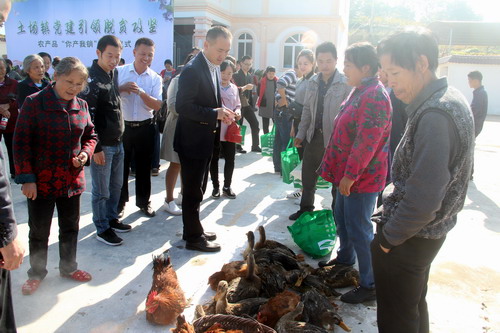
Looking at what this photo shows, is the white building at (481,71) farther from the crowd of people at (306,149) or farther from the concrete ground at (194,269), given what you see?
the crowd of people at (306,149)

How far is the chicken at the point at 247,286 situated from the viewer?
2929mm

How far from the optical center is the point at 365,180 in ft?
9.89

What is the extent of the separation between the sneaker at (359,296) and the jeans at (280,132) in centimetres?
392

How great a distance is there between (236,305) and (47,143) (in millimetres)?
1851

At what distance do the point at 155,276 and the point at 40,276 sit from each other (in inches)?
40.7

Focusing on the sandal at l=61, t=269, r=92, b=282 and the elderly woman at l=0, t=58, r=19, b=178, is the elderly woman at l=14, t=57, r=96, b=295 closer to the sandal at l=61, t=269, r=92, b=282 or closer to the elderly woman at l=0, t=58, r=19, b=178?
the sandal at l=61, t=269, r=92, b=282

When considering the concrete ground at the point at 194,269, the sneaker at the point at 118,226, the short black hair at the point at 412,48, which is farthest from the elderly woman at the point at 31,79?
the short black hair at the point at 412,48

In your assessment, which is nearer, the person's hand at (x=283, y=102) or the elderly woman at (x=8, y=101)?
the elderly woman at (x=8, y=101)

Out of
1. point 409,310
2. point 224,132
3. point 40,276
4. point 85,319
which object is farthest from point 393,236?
point 224,132

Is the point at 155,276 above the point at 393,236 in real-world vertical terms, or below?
below

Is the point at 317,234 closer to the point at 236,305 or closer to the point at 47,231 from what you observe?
the point at 236,305

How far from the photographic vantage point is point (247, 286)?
3002mm

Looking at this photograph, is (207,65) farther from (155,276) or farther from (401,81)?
(401,81)

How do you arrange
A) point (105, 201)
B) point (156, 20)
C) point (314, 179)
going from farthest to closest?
1. point (156, 20)
2. point (314, 179)
3. point (105, 201)
